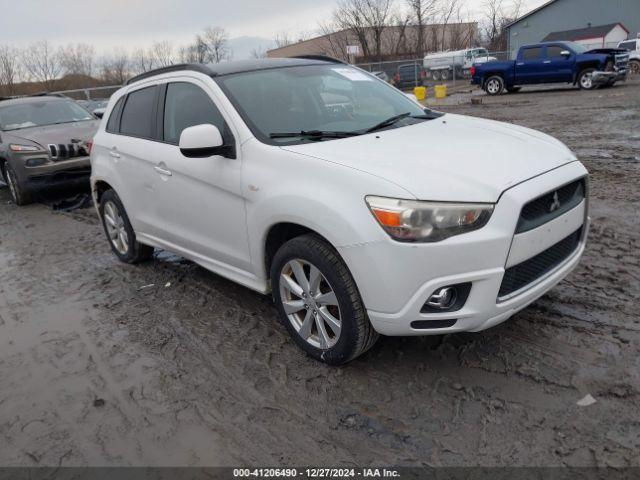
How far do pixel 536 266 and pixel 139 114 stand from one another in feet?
11.6

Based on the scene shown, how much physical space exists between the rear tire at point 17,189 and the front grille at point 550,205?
324 inches

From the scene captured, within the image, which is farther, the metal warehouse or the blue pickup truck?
the metal warehouse

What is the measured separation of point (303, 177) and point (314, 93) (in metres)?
1.20

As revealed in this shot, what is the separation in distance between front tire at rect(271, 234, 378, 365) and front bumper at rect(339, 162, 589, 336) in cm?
12

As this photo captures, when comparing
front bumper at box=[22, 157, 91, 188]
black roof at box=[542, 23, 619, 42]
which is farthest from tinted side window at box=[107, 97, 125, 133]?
black roof at box=[542, 23, 619, 42]

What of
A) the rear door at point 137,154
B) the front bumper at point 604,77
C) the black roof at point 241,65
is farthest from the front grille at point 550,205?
the front bumper at point 604,77

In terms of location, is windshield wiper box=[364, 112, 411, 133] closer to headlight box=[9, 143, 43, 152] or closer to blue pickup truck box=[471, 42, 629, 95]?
headlight box=[9, 143, 43, 152]

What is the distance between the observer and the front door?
11.6 ft

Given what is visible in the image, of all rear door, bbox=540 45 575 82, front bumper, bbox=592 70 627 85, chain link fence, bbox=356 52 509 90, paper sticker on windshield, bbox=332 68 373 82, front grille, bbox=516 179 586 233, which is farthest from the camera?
chain link fence, bbox=356 52 509 90

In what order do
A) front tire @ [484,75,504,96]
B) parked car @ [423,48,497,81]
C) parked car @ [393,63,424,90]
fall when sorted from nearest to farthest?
front tire @ [484,75,504,96] → parked car @ [393,63,424,90] → parked car @ [423,48,497,81]

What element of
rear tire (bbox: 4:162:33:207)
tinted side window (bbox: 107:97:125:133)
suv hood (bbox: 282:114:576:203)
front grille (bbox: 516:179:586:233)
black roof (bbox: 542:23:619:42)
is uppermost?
black roof (bbox: 542:23:619:42)

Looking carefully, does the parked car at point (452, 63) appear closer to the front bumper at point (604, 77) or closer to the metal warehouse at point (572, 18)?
the metal warehouse at point (572, 18)

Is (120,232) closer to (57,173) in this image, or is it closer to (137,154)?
(137,154)

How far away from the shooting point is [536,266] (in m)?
2.91
